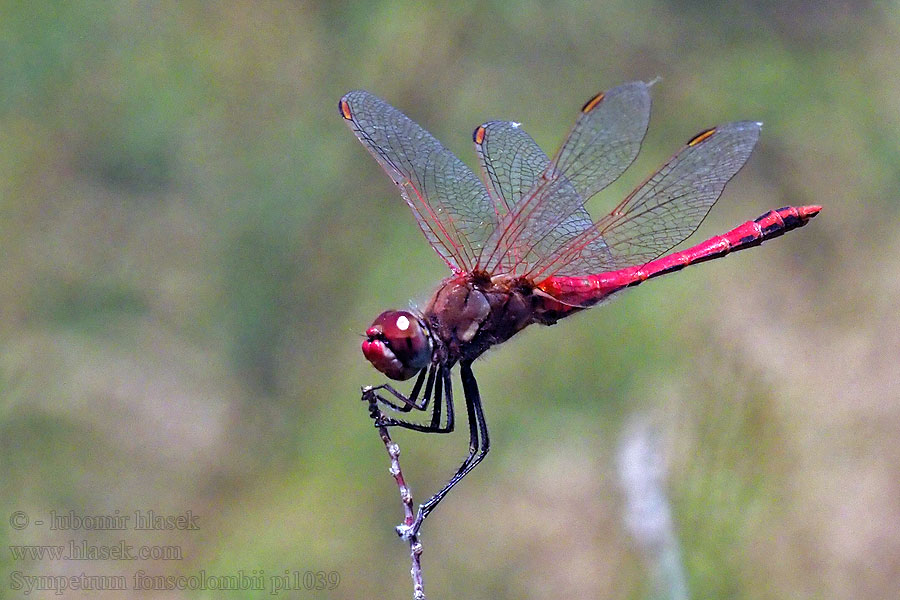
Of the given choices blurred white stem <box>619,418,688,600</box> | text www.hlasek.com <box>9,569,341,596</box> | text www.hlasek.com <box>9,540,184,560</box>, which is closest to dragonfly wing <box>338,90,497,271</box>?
blurred white stem <box>619,418,688,600</box>

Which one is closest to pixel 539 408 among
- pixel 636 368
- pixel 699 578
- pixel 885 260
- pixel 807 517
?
pixel 636 368

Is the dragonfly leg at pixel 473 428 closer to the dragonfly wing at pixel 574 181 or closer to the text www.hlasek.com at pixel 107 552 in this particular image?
the dragonfly wing at pixel 574 181

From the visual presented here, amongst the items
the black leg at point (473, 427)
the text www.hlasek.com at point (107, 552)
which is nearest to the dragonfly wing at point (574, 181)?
the black leg at point (473, 427)

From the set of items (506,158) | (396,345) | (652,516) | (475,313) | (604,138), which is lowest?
(652,516)

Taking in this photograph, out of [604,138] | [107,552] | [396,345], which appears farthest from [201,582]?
[604,138]

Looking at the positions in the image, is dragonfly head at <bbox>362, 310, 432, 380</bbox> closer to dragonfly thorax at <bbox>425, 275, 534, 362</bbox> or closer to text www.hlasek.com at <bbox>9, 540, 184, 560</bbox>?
dragonfly thorax at <bbox>425, 275, 534, 362</bbox>

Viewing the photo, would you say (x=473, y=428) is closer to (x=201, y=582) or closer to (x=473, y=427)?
(x=473, y=427)

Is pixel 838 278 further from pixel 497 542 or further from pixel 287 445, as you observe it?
pixel 287 445
